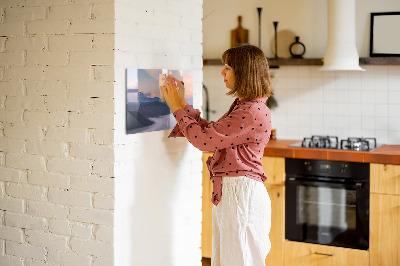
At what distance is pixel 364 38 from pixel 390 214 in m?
1.42

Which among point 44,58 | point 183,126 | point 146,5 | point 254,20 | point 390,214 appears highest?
point 254,20

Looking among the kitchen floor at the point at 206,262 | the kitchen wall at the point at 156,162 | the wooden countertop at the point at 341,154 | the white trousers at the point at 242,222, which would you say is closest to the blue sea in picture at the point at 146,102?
the kitchen wall at the point at 156,162

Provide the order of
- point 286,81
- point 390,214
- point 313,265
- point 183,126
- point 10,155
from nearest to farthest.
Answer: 1. point 183,126
2. point 10,155
3. point 390,214
4. point 313,265
5. point 286,81

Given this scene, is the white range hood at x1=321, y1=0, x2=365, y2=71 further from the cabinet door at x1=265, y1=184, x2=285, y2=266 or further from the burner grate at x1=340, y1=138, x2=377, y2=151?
the cabinet door at x1=265, y1=184, x2=285, y2=266

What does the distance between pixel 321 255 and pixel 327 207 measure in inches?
13.7

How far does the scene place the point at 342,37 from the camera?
4.38 meters

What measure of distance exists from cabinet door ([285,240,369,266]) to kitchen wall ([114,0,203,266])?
48.4 inches

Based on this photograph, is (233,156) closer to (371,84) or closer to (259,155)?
(259,155)

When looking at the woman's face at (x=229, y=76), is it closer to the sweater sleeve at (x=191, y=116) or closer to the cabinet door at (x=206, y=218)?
the sweater sleeve at (x=191, y=116)

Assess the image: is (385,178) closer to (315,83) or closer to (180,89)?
(315,83)

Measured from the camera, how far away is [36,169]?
2.82 m

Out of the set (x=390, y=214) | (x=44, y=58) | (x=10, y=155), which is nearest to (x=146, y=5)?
(x=44, y=58)

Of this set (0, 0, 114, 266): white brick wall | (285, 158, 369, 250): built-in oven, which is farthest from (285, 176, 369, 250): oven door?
(0, 0, 114, 266): white brick wall

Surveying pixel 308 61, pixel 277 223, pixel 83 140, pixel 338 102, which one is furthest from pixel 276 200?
pixel 83 140
